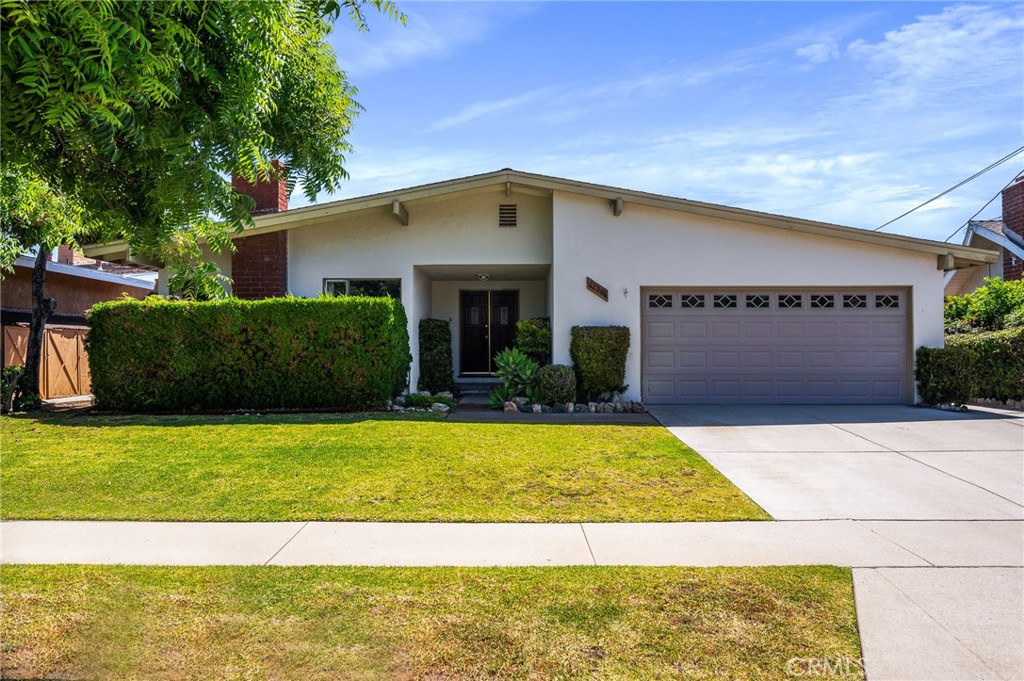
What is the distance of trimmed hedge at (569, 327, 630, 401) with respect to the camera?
38.6 ft

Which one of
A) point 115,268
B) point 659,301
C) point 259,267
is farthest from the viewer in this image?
point 115,268

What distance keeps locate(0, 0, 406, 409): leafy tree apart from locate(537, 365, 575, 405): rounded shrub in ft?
25.5

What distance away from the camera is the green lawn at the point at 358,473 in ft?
17.3

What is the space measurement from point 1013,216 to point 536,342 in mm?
14285

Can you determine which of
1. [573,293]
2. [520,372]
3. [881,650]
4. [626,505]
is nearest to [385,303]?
[520,372]

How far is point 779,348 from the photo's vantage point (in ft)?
40.4

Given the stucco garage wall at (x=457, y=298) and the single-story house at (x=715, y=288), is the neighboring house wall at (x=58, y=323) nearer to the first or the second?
the single-story house at (x=715, y=288)

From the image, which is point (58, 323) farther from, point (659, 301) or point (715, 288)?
point (715, 288)

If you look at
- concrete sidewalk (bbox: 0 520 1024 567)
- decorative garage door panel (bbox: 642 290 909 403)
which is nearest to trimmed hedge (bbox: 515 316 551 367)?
decorative garage door panel (bbox: 642 290 909 403)

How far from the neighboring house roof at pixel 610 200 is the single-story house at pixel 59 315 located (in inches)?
186

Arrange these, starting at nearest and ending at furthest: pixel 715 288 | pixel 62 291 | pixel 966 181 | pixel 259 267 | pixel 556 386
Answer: pixel 556 386
pixel 715 288
pixel 259 267
pixel 62 291
pixel 966 181

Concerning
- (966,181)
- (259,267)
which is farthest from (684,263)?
(966,181)

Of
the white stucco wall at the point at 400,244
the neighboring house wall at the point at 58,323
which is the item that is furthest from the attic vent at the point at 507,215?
the neighboring house wall at the point at 58,323

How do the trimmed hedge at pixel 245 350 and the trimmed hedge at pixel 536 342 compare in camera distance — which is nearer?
the trimmed hedge at pixel 245 350
